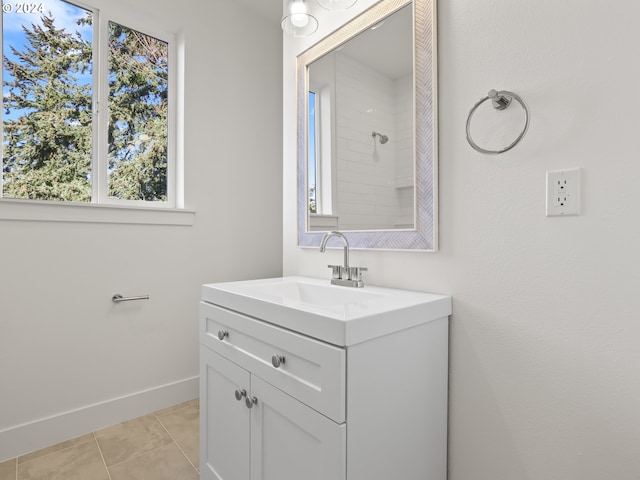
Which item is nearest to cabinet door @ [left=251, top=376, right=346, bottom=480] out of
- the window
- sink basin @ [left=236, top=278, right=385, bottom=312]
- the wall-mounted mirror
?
sink basin @ [left=236, top=278, right=385, bottom=312]

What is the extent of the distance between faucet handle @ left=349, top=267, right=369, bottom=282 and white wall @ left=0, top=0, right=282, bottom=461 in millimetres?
1210

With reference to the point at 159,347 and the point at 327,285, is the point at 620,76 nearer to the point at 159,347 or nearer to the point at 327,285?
the point at 327,285

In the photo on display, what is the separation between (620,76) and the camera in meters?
0.80

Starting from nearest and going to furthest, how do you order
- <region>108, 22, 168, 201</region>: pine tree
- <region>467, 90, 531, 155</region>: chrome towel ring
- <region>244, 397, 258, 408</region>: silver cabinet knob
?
<region>467, 90, 531, 155</region>: chrome towel ring → <region>244, 397, 258, 408</region>: silver cabinet knob → <region>108, 22, 168, 201</region>: pine tree

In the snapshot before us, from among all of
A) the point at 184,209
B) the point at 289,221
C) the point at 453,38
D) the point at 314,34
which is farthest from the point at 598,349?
the point at 184,209

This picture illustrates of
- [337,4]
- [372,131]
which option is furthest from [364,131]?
[337,4]

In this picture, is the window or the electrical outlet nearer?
the electrical outlet

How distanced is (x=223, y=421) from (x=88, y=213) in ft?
4.14

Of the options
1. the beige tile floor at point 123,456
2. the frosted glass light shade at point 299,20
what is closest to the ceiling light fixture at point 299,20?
the frosted glass light shade at point 299,20

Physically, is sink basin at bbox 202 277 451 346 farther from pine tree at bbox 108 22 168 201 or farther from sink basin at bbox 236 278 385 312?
pine tree at bbox 108 22 168 201

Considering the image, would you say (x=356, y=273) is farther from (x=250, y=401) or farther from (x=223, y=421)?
(x=223, y=421)

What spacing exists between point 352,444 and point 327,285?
2.15 ft

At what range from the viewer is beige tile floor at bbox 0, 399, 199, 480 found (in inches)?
59.2

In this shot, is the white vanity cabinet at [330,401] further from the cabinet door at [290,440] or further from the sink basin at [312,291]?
the sink basin at [312,291]
